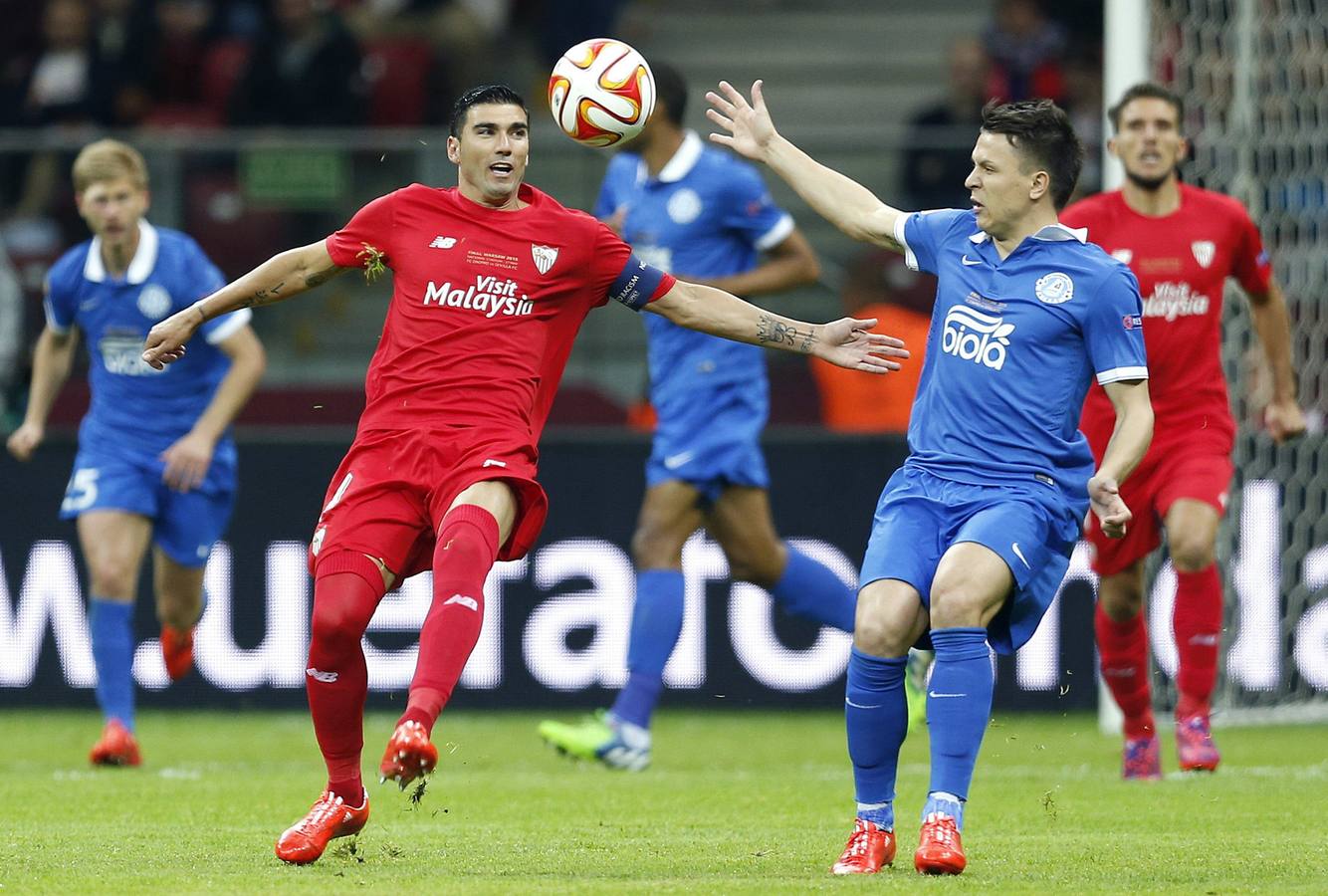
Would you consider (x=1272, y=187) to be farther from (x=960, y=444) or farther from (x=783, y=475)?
(x=960, y=444)

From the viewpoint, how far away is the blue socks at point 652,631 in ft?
29.7

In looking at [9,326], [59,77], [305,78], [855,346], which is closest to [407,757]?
[855,346]

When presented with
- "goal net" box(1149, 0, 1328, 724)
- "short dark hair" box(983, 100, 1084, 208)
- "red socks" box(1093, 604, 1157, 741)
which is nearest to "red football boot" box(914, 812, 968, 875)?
"short dark hair" box(983, 100, 1084, 208)

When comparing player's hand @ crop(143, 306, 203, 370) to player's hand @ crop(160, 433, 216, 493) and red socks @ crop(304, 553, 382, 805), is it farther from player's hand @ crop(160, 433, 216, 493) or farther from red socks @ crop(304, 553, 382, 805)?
player's hand @ crop(160, 433, 216, 493)

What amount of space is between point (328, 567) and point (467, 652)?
1.54 ft

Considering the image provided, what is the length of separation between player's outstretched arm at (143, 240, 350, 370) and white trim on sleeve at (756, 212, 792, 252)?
3325mm

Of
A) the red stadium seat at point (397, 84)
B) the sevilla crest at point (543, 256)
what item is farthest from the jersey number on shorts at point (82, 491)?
the red stadium seat at point (397, 84)

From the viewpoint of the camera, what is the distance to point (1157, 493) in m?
8.31

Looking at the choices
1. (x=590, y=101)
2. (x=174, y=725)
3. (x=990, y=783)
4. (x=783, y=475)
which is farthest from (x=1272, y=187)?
(x=174, y=725)

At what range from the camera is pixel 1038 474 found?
604 centimetres

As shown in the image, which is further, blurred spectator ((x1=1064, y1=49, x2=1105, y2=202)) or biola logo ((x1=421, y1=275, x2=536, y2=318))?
blurred spectator ((x1=1064, y1=49, x2=1105, y2=202))

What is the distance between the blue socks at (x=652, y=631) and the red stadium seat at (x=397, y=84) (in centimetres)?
607

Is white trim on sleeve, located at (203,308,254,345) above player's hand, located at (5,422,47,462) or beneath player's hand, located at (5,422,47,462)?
above

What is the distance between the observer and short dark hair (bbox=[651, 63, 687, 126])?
930 cm
